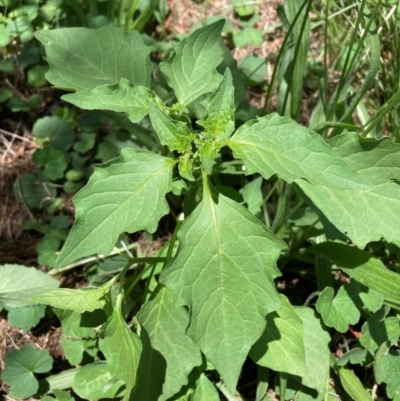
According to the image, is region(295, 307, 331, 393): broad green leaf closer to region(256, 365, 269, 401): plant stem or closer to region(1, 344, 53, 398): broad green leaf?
region(256, 365, 269, 401): plant stem

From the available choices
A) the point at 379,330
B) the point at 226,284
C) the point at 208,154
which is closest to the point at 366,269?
the point at 379,330

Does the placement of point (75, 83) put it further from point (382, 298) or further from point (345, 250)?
point (382, 298)

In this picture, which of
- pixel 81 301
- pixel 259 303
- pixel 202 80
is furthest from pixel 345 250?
pixel 81 301

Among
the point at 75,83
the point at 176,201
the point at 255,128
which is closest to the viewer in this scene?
the point at 255,128

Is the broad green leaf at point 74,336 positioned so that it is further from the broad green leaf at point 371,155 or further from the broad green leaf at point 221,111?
the broad green leaf at point 371,155

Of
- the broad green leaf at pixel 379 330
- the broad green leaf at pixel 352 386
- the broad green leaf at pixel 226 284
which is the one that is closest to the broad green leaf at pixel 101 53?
the broad green leaf at pixel 226 284

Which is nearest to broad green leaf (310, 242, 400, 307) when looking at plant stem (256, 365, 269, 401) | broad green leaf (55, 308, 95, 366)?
plant stem (256, 365, 269, 401)
